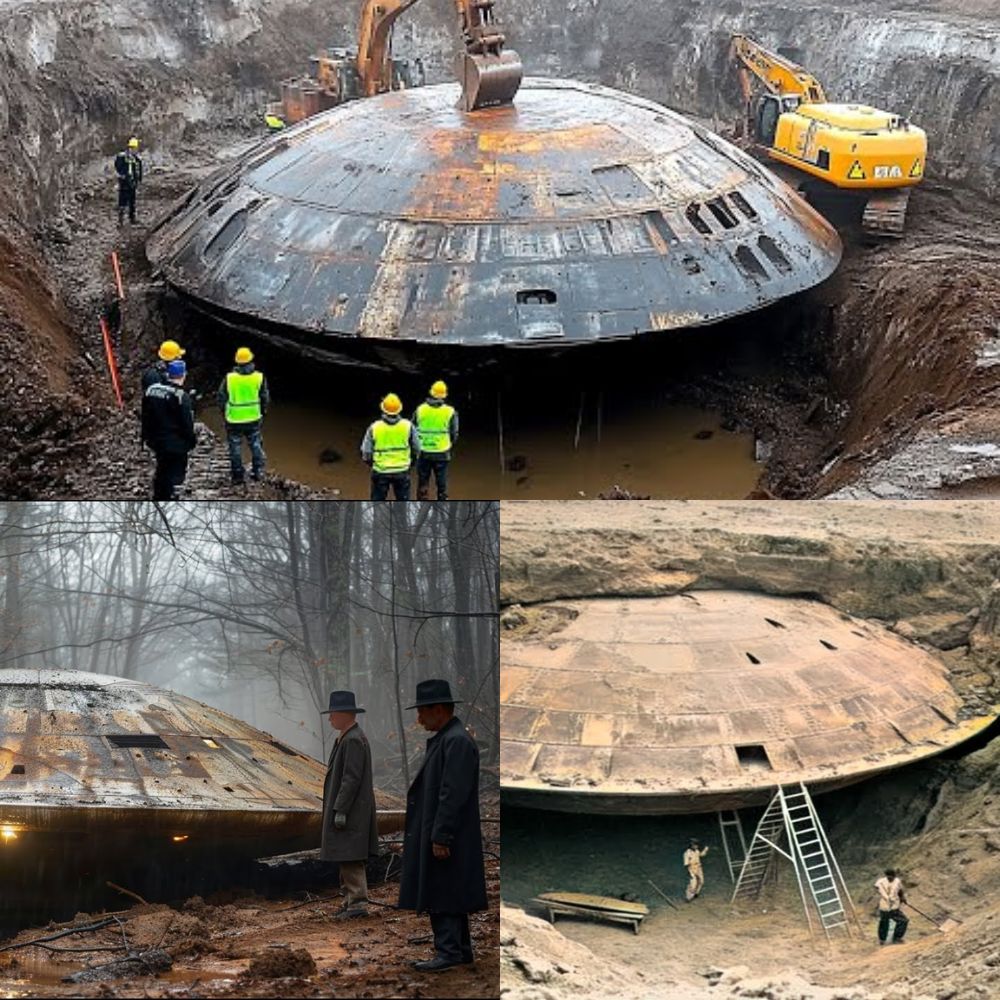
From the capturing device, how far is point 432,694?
19.9 ft

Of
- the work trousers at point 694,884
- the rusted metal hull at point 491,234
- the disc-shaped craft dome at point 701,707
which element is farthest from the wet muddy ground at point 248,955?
the rusted metal hull at point 491,234

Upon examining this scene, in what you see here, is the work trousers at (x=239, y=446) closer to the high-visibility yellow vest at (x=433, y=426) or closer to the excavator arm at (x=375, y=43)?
the high-visibility yellow vest at (x=433, y=426)

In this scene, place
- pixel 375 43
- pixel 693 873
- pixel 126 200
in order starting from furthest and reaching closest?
1. pixel 375 43
2. pixel 126 200
3. pixel 693 873

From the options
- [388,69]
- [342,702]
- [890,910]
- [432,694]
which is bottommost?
[890,910]

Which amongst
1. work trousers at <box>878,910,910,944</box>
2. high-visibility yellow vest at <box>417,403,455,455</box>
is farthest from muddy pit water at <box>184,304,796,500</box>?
work trousers at <box>878,910,910,944</box>

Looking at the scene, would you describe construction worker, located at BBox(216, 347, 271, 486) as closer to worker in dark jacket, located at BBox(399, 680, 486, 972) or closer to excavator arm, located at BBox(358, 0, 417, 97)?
worker in dark jacket, located at BBox(399, 680, 486, 972)

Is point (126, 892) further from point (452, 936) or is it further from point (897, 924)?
point (897, 924)

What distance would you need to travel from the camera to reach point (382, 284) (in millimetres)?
14789

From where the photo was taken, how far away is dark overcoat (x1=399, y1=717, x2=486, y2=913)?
5.94 metres

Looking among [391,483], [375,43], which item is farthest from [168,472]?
[375,43]

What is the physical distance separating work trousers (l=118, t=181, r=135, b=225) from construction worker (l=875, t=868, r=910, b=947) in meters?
16.9

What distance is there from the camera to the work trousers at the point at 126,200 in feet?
71.0

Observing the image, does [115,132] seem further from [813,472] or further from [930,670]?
[930,670]

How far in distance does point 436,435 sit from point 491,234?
360 centimetres
